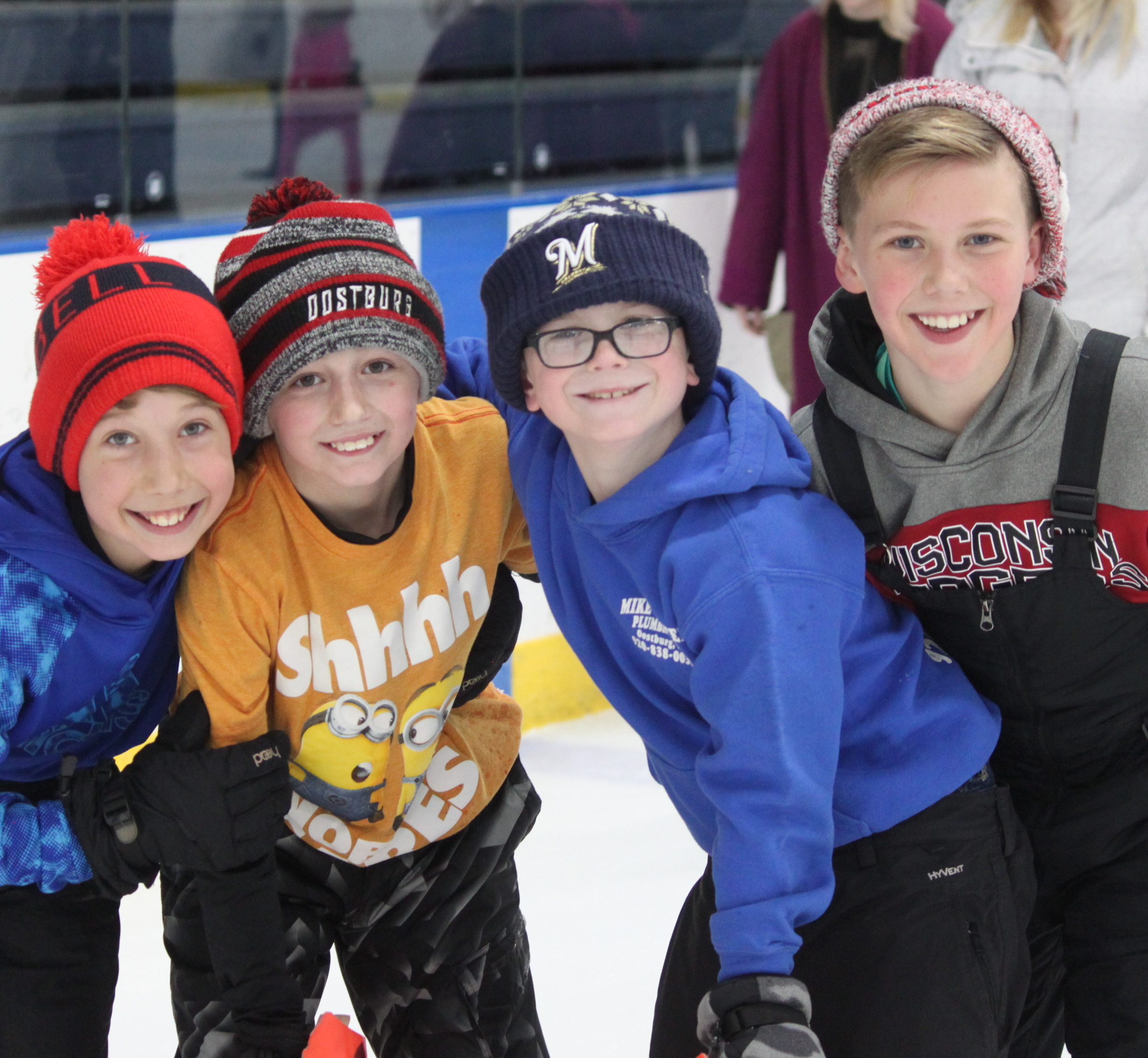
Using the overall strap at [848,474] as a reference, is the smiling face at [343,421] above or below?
above

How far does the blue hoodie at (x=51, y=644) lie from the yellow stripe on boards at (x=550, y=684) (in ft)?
6.00

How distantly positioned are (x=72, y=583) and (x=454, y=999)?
0.66 metres

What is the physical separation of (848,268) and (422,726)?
2.34 feet

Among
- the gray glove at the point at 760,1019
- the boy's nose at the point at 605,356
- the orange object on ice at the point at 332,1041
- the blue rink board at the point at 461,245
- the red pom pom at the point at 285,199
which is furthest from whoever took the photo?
the blue rink board at the point at 461,245

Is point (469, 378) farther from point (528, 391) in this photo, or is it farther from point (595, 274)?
point (595, 274)

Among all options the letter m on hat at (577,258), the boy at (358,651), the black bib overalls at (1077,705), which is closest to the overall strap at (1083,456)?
the black bib overalls at (1077,705)

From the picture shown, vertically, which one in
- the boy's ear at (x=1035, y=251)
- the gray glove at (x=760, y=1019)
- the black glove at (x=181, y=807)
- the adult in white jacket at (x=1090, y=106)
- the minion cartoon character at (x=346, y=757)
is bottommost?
the gray glove at (x=760, y=1019)

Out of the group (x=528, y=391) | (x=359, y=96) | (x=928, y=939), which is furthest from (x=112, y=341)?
(x=359, y=96)

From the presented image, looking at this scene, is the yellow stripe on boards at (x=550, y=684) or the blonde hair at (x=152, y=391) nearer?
the blonde hair at (x=152, y=391)

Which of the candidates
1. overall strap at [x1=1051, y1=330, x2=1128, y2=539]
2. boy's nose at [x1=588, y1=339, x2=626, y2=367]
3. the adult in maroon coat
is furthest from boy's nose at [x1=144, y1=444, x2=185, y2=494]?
the adult in maroon coat

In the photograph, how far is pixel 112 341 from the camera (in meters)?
1.52

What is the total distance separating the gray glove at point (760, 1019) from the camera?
1.26 metres

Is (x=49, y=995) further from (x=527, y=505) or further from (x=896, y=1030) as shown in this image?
(x=896, y=1030)

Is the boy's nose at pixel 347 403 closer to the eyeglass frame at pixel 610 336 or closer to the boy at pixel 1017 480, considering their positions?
the eyeglass frame at pixel 610 336
